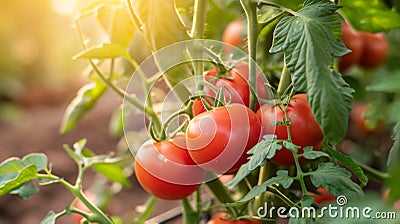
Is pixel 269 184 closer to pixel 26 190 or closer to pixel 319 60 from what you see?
pixel 319 60

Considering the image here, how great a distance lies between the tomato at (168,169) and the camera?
2.13ft

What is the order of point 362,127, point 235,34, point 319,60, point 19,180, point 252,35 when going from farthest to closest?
1. point 362,127
2. point 235,34
3. point 19,180
4. point 252,35
5. point 319,60

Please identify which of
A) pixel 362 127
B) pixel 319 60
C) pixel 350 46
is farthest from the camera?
pixel 362 127

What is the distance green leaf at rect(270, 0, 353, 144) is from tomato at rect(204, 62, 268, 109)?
0.32 feet

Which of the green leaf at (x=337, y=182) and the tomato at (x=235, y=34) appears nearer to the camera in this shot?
the green leaf at (x=337, y=182)

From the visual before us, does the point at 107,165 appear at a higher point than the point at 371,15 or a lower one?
lower

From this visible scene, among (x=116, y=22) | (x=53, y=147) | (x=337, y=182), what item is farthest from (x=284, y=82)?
(x=53, y=147)

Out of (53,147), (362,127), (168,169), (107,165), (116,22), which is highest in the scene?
(116,22)

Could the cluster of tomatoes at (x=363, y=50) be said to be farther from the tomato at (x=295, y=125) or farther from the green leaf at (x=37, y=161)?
the green leaf at (x=37, y=161)

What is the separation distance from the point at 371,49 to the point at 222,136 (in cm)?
47

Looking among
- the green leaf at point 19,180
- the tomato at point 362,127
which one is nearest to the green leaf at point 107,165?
the green leaf at point 19,180

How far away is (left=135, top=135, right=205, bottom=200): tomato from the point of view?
0.65 meters

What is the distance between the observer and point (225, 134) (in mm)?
596

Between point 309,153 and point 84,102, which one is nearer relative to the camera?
point 309,153
